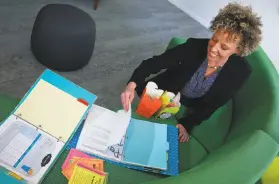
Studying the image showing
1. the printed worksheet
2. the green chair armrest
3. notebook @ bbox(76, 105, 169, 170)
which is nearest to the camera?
the green chair armrest

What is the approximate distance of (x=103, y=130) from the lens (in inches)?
58.4

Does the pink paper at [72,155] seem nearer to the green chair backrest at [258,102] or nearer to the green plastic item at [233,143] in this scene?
the green plastic item at [233,143]

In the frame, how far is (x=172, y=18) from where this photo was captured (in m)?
4.34

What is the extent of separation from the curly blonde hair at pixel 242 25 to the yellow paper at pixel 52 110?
0.83 meters

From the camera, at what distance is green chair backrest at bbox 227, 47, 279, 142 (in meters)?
1.53

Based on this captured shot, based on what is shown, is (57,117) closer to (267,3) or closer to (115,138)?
(115,138)

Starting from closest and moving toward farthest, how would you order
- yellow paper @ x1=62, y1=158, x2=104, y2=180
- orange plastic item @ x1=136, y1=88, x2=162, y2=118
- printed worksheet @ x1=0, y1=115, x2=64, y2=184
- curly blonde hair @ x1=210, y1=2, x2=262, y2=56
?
printed worksheet @ x1=0, y1=115, x2=64, y2=184, yellow paper @ x1=62, y1=158, x2=104, y2=180, curly blonde hair @ x1=210, y1=2, x2=262, y2=56, orange plastic item @ x1=136, y1=88, x2=162, y2=118

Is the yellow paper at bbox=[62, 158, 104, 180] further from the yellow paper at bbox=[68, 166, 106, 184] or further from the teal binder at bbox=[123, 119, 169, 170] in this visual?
the teal binder at bbox=[123, 119, 169, 170]

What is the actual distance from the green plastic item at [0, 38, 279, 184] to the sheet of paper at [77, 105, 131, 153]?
0.12 meters

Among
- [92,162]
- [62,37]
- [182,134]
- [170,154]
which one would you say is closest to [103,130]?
[92,162]

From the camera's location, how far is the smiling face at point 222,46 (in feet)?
5.33

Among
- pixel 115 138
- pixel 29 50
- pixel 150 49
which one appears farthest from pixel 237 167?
pixel 150 49

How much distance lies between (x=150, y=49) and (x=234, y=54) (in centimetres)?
173

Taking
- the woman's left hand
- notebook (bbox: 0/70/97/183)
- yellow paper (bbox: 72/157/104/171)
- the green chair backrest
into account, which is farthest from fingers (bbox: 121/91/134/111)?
the green chair backrest
